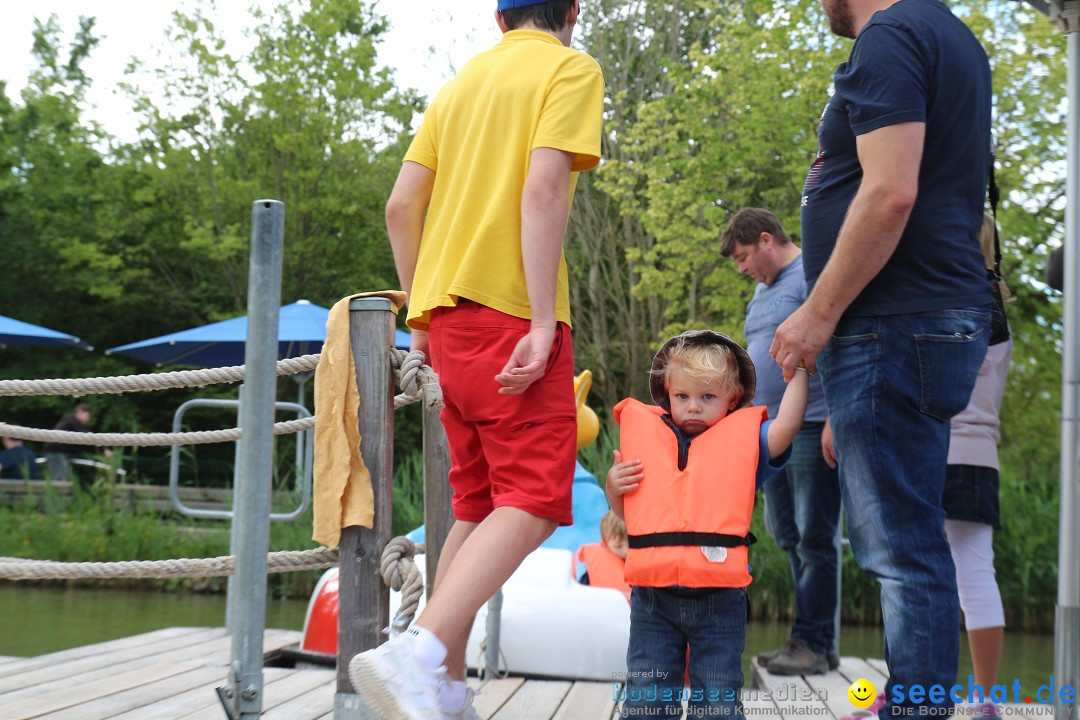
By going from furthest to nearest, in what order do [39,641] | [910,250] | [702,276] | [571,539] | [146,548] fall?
[702,276]
[146,548]
[39,641]
[571,539]
[910,250]

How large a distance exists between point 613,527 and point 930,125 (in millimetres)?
2961

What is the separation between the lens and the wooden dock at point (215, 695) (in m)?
3.40

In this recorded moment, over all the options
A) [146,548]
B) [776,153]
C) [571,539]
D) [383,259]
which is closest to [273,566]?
[571,539]

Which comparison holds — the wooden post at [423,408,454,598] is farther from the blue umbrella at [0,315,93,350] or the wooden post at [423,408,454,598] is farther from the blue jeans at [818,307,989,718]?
the blue umbrella at [0,315,93,350]

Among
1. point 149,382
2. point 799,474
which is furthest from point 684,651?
point 799,474

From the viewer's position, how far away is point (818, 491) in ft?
14.0

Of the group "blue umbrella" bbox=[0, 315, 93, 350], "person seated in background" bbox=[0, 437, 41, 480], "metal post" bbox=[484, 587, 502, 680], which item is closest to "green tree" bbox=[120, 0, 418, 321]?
"blue umbrella" bbox=[0, 315, 93, 350]

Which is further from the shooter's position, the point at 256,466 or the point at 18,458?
the point at 18,458

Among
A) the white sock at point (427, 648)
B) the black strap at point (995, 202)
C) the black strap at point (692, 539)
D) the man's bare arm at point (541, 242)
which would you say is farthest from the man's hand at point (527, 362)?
the black strap at point (995, 202)

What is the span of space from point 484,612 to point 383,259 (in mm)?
17462

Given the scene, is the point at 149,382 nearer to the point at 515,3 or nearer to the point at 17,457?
the point at 515,3

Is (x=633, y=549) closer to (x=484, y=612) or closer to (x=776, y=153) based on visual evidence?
(x=484, y=612)

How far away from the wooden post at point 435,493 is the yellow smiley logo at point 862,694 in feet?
4.71

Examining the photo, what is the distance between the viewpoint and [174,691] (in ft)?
12.4
